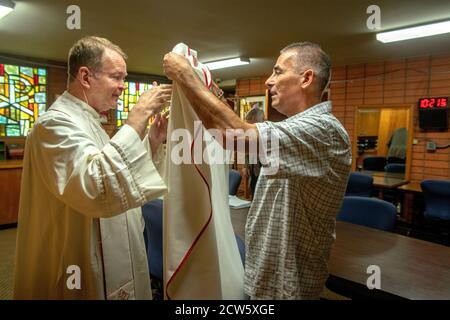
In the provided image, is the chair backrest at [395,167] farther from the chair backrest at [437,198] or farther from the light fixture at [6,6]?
the light fixture at [6,6]

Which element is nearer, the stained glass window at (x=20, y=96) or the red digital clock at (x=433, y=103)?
the red digital clock at (x=433, y=103)

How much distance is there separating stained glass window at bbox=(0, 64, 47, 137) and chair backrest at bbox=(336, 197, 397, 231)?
555 cm

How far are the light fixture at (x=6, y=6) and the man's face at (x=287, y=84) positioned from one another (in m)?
2.97

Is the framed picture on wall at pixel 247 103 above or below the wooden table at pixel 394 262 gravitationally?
above

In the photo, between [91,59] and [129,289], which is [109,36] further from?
[129,289]

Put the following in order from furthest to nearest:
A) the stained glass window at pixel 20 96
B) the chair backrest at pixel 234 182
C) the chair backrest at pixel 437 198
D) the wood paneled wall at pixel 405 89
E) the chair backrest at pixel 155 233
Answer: the stained glass window at pixel 20 96, the wood paneled wall at pixel 405 89, the chair backrest at pixel 437 198, the chair backrest at pixel 234 182, the chair backrest at pixel 155 233

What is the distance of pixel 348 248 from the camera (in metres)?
1.82

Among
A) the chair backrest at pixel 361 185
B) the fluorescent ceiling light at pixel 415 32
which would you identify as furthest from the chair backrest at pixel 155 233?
the fluorescent ceiling light at pixel 415 32

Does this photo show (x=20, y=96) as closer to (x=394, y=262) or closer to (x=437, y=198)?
(x=394, y=262)

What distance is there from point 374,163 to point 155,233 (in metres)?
5.60

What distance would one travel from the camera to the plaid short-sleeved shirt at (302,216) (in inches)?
36.9
